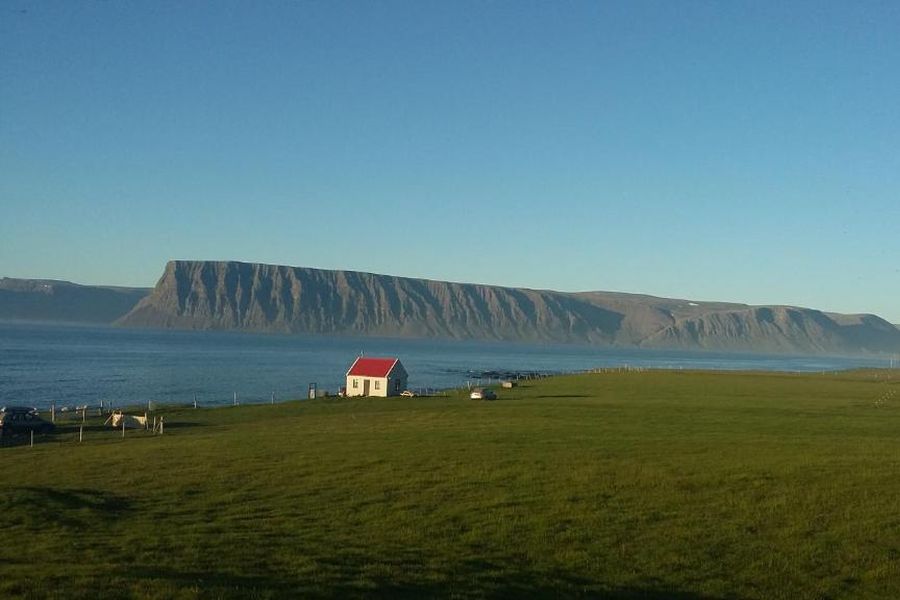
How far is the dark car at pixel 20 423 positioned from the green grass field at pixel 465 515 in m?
9.73

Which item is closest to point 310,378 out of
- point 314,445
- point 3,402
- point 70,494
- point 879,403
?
point 3,402

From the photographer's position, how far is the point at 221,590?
13.0 m

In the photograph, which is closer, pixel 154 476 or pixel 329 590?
pixel 329 590

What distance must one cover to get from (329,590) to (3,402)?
2813 inches

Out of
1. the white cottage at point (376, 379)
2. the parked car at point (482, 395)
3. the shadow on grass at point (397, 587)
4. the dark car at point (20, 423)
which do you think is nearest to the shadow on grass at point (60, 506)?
the shadow on grass at point (397, 587)

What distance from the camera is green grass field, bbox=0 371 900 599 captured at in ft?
46.5

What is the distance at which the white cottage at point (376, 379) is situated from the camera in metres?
72.9

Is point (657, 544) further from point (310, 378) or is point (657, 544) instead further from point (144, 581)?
point (310, 378)

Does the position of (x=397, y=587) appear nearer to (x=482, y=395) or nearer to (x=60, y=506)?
(x=60, y=506)

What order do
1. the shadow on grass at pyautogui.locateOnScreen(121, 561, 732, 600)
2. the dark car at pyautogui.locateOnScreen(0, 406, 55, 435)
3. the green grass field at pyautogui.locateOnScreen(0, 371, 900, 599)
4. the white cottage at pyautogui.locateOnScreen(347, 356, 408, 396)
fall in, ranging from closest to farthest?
the shadow on grass at pyautogui.locateOnScreen(121, 561, 732, 600)
the green grass field at pyautogui.locateOnScreen(0, 371, 900, 599)
the dark car at pyautogui.locateOnScreen(0, 406, 55, 435)
the white cottage at pyautogui.locateOnScreen(347, 356, 408, 396)

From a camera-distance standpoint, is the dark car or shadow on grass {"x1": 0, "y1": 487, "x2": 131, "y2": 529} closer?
shadow on grass {"x1": 0, "y1": 487, "x2": 131, "y2": 529}

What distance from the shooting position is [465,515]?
1917cm

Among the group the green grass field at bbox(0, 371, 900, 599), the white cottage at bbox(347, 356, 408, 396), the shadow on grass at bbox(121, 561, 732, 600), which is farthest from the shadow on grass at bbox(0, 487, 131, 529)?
the white cottage at bbox(347, 356, 408, 396)

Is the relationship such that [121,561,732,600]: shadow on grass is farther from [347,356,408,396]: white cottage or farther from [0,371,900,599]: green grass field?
[347,356,408,396]: white cottage
